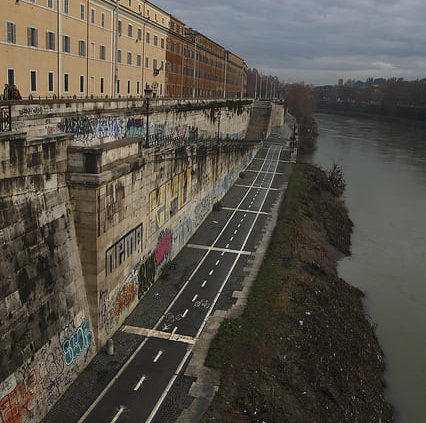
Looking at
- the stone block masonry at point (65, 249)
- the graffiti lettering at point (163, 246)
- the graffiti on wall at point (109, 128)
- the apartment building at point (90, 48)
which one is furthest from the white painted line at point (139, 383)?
the apartment building at point (90, 48)

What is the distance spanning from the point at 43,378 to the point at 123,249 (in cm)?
627

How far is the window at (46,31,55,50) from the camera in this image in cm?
3250

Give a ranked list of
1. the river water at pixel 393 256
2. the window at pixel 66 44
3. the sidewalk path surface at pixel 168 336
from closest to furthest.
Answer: the sidewalk path surface at pixel 168 336, the river water at pixel 393 256, the window at pixel 66 44

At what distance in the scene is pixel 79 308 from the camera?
638 inches

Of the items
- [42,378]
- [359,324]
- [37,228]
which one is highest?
[37,228]

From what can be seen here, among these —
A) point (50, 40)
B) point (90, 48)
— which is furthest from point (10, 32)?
point (90, 48)

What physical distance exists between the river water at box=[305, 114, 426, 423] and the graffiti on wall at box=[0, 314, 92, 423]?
12.7 meters

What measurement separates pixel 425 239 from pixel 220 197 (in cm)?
1731

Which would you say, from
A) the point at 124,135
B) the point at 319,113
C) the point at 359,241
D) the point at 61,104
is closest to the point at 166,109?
the point at 124,135

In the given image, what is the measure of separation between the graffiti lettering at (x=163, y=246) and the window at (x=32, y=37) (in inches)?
625

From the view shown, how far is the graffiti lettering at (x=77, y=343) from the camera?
50.5 ft

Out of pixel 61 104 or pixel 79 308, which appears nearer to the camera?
pixel 79 308

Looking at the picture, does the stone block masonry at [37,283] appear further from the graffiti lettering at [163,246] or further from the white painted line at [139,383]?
the graffiti lettering at [163,246]

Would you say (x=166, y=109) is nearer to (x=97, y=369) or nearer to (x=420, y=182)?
(x=97, y=369)
